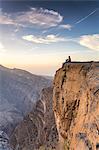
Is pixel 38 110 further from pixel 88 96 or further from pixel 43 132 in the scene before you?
pixel 88 96

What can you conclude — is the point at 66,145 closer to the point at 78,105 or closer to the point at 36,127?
the point at 78,105

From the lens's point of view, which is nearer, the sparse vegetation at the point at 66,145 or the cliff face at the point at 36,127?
the sparse vegetation at the point at 66,145

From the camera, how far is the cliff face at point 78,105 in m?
15.5

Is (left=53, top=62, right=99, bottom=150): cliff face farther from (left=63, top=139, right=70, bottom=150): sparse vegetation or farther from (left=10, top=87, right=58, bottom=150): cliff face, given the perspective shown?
(left=10, top=87, right=58, bottom=150): cliff face

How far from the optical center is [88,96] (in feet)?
56.5

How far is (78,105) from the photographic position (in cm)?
1884

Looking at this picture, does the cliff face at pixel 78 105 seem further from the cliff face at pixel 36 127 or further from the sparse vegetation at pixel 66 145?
the cliff face at pixel 36 127

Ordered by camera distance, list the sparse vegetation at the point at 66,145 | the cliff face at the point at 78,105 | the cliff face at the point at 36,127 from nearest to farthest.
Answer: the cliff face at the point at 78,105, the sparse vegetation at the point at 66,145, the cliff face at the point at 36,127

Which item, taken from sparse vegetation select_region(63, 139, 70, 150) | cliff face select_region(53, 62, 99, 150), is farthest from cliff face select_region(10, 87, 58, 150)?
sparse vegetation select_region(63, 139, 70, 150)

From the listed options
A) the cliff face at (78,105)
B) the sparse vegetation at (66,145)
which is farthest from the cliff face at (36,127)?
the sparse vegetation at (66,145)

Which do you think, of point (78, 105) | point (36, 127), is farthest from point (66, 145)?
point (36, 127)

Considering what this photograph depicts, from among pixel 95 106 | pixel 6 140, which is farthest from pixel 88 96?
pixel 6 140

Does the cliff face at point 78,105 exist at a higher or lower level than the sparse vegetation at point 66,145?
higher

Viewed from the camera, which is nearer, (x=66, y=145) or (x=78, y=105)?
(x=78, y=105)
